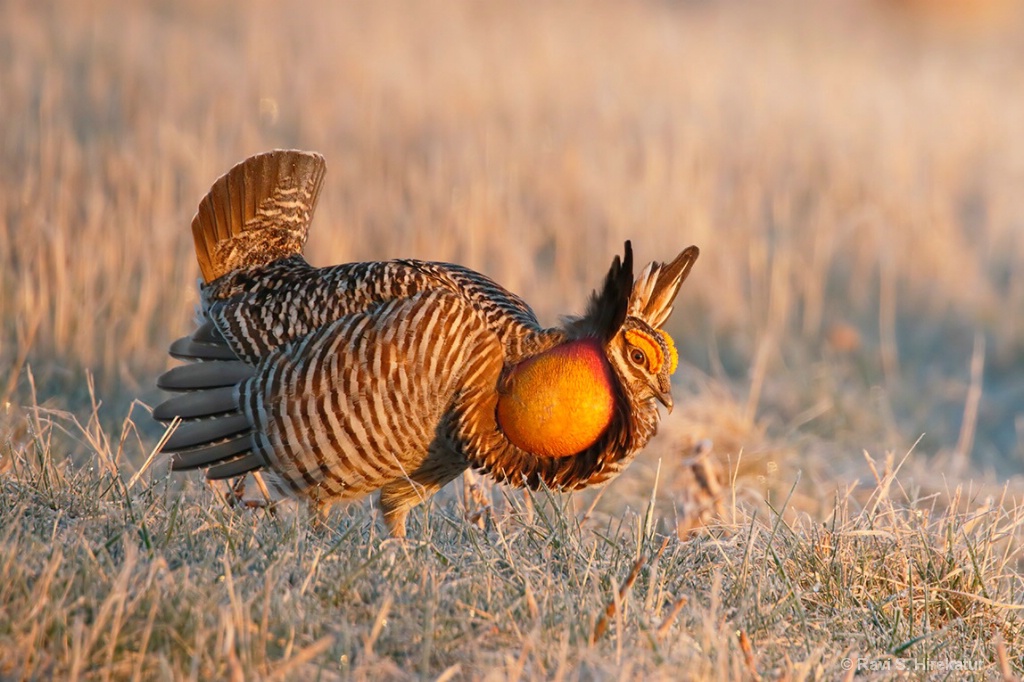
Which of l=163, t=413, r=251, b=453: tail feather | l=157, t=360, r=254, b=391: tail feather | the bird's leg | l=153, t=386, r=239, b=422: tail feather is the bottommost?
the bird's leg

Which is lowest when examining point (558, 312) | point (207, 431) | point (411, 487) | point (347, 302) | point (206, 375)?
→ point (558, 312)

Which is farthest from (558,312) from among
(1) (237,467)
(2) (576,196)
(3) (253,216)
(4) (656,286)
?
(1) (237,467)

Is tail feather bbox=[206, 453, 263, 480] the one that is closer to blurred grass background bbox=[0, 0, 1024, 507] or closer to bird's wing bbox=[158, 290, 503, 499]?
bird's wing bbox=[158, 290, 503, 499]

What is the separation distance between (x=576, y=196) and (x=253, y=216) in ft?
13.3

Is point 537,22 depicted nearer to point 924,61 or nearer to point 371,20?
point 371,20

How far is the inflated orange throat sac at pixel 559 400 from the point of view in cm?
359

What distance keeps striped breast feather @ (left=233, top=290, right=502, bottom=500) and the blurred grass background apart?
1.50 metres

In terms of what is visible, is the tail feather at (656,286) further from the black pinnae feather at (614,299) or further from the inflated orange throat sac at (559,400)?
the inflated orange throat sac at (559,400)

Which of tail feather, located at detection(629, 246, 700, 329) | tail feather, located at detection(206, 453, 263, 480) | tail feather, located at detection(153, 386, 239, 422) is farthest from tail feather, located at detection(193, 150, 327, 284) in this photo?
tail feather, located at detection(629, 246, 700, 329)

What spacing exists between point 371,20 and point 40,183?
4754 millimetres

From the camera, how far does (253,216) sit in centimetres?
450

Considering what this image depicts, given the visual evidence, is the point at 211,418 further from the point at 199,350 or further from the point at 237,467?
the point at 199,350

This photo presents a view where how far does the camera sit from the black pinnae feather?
3.61 meters

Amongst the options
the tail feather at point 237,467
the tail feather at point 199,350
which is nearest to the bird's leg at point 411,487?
the tail feather at point 237,467
